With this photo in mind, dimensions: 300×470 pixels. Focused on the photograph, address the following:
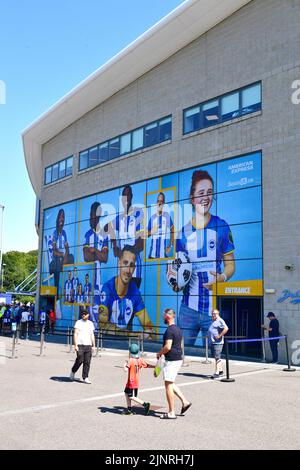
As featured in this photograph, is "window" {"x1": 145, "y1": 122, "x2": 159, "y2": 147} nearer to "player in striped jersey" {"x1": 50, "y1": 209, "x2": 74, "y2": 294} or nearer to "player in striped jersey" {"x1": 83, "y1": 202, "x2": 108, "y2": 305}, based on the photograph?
"player in striped jersey" {"x1": 83, "y1": 202, "x2": 108, "y2": 305}

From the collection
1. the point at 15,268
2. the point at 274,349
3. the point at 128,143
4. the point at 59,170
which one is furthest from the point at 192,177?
the point at 15,268

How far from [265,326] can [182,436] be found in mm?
11564

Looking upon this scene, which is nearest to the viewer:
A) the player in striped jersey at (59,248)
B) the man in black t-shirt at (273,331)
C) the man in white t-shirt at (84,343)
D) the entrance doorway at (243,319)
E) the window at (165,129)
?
the man in white t-shirt at (84,343)

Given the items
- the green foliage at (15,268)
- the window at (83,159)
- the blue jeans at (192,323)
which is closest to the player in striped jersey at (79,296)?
the window at (83,159)

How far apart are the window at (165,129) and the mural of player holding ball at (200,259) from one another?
119 inches

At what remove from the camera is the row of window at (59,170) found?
33344 mm

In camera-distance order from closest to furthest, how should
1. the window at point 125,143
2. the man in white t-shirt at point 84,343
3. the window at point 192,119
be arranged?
the man in white t-shirt at point 84,343 < the window at point 192,119 < the window at point 125,143

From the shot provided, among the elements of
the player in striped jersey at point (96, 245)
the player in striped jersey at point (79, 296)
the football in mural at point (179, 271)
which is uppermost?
the player in striped jersey at point (96, 245)

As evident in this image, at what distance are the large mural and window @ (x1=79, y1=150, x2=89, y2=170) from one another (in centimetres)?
Result: 234

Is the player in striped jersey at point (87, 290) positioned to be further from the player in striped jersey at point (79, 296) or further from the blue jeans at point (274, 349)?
the blue jeans at point (274, 349)

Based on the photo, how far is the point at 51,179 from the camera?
35.7m

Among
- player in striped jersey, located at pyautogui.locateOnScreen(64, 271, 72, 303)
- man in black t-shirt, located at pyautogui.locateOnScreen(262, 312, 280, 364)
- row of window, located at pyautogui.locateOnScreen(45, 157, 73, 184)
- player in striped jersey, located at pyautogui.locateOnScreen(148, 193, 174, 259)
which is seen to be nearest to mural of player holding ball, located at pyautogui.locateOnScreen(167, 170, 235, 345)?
player in striped jersey, located at pyautogui.locateOnScreen(148, 193, 174, 259)

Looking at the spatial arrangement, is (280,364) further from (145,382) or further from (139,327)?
(139,327)
